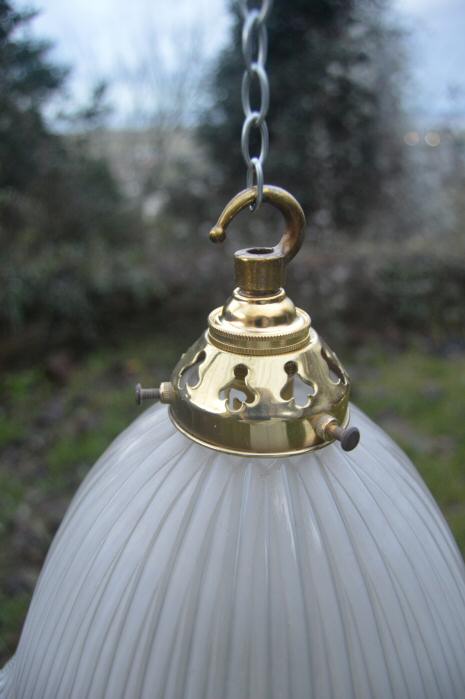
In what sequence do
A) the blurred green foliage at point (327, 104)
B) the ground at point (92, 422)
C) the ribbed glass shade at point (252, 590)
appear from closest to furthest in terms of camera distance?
the ribbed glass shade at point (252, 590), the ground at point (92, 422), the blurred green foliage at point (327, 104)

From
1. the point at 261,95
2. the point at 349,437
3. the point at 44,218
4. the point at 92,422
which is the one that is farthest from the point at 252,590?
the point at 44,218

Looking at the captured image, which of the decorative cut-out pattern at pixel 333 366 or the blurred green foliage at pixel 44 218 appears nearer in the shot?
the decorative cut-out pattern at pixel 333 366

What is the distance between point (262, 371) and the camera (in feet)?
1.65

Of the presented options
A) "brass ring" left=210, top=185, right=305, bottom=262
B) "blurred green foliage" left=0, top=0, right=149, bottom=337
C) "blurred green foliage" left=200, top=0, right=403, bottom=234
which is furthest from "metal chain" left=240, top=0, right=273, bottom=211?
"blurred green foliage" left=200, top=0, right=403, bottom=234

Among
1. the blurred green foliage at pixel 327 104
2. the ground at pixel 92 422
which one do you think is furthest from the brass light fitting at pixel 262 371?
the blurred green foliage at pixel 327 104

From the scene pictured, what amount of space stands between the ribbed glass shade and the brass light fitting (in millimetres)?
28

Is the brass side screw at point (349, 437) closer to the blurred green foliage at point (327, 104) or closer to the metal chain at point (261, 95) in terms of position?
the metal chain at point (261, 95)

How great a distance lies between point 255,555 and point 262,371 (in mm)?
138

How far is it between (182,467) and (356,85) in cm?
429

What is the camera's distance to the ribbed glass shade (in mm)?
451

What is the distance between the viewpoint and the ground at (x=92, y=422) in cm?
221

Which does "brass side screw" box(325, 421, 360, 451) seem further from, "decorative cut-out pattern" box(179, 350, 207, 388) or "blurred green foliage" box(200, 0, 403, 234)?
"blurred green foliage" box(200, 0, 403, 234)

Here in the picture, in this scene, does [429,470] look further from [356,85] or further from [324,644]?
[356,85]

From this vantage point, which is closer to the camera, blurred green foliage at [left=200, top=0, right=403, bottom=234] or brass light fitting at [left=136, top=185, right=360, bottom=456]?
brass light fitting at [left=136, top=185, right=360, bottom=456]
